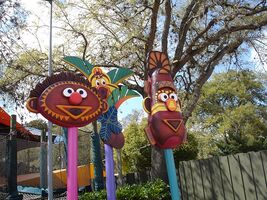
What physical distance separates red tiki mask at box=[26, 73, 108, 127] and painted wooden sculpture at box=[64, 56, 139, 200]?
0.62m

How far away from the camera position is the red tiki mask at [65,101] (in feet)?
24.0

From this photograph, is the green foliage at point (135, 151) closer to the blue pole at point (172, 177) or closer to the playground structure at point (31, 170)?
the playground structure at point (31, 170)

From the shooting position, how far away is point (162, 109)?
8.18 metres

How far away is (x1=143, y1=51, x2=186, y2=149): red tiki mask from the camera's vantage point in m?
8.03

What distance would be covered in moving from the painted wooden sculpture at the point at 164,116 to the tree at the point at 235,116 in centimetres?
2892

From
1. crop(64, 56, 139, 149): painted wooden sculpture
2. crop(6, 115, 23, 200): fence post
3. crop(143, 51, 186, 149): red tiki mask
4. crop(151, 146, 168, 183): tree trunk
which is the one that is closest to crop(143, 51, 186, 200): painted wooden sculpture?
crop(143, 51, 186, 149): red tiki mask

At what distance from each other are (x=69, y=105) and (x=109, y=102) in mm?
1687

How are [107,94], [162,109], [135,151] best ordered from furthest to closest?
[135,151]
[107,94]
[162,109]

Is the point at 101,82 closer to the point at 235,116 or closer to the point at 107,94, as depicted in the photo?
the point at 107,94

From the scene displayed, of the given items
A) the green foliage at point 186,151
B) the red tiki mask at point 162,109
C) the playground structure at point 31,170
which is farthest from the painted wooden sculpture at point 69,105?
the green foliage at point 186,151

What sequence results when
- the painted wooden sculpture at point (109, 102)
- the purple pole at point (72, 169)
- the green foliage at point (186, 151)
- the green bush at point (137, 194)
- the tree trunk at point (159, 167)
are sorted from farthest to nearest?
1. the green foliage at point (186, 151)
2. the tree trunk at point (159, 167)
3. the green bush at point (137, 194)
4. the painted wooden sculpture at point (109, 102)
5. the purple pole at point (72, 169)

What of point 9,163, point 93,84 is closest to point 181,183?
point 93,84

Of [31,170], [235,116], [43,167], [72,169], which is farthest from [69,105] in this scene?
[235,116]

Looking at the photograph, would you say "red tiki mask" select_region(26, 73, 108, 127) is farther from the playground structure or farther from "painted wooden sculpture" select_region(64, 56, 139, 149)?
the playground structure
